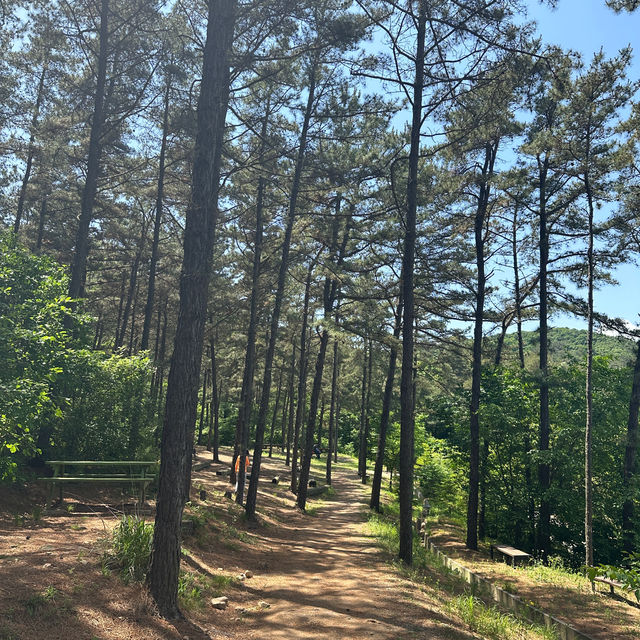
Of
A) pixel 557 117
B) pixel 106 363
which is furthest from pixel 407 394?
pixel 557 117

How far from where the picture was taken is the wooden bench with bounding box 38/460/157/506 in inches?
371

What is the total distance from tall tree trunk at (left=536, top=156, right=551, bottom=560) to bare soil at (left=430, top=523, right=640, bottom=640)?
8.06 feet

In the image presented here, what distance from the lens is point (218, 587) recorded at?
24.9ft

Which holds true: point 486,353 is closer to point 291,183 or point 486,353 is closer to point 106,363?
point 291,183

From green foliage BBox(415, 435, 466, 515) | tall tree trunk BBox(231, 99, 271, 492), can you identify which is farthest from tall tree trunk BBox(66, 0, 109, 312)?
green foliage BBox(415, 435, 466, 515)

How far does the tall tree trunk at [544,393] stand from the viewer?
51.0 ft

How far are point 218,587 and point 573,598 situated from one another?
815 centimetres

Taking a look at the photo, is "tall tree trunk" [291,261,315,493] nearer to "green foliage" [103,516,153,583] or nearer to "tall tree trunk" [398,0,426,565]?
"tall tree trunk" [398,0,426,565]

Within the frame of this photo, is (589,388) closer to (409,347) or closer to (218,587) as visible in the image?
(409,347)

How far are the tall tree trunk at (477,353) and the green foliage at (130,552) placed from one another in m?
12.0

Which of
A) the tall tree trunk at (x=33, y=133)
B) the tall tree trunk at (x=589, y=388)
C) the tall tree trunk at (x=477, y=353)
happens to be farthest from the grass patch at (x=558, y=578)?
the tall tree trunk at (x=33, y=133)

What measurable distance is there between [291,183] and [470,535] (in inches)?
543

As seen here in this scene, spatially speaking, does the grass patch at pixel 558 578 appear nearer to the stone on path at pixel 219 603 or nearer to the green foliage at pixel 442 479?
the green foliage at pixel 442 479

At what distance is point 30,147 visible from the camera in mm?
16922
